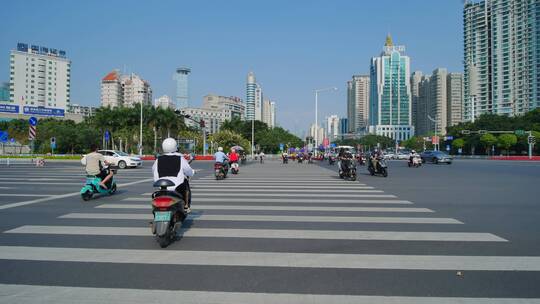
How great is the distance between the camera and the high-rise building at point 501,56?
10456 cm

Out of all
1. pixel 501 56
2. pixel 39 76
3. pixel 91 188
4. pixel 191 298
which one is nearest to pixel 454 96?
pixel 501 56

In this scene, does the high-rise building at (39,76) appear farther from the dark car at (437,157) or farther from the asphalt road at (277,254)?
the asphalt road at (277,254)

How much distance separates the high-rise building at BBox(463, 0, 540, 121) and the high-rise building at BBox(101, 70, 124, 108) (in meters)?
125

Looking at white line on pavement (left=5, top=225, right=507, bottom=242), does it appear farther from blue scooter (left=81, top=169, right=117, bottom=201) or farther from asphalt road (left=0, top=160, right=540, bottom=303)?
blue scooter (left=81, top=169, right=117, bottom=201)

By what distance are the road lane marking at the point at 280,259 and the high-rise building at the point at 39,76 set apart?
148198mm

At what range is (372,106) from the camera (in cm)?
15612

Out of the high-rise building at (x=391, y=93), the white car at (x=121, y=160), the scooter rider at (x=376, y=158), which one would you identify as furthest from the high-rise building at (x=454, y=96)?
the white car at (x=121, y=160)

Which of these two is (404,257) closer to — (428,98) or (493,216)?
(493,216)

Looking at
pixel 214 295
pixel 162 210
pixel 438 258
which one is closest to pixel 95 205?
pixel 162 210

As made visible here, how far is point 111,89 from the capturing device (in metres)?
163

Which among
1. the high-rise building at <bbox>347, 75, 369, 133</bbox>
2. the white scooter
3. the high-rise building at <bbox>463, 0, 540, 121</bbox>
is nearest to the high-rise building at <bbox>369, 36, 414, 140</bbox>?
the high-rise building at <bbox>463, 0, 540, 121</bbox>

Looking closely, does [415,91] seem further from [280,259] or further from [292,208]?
[280,259]

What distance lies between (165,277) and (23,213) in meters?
5.72

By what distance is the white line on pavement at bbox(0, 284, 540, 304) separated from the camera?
3811 mm
